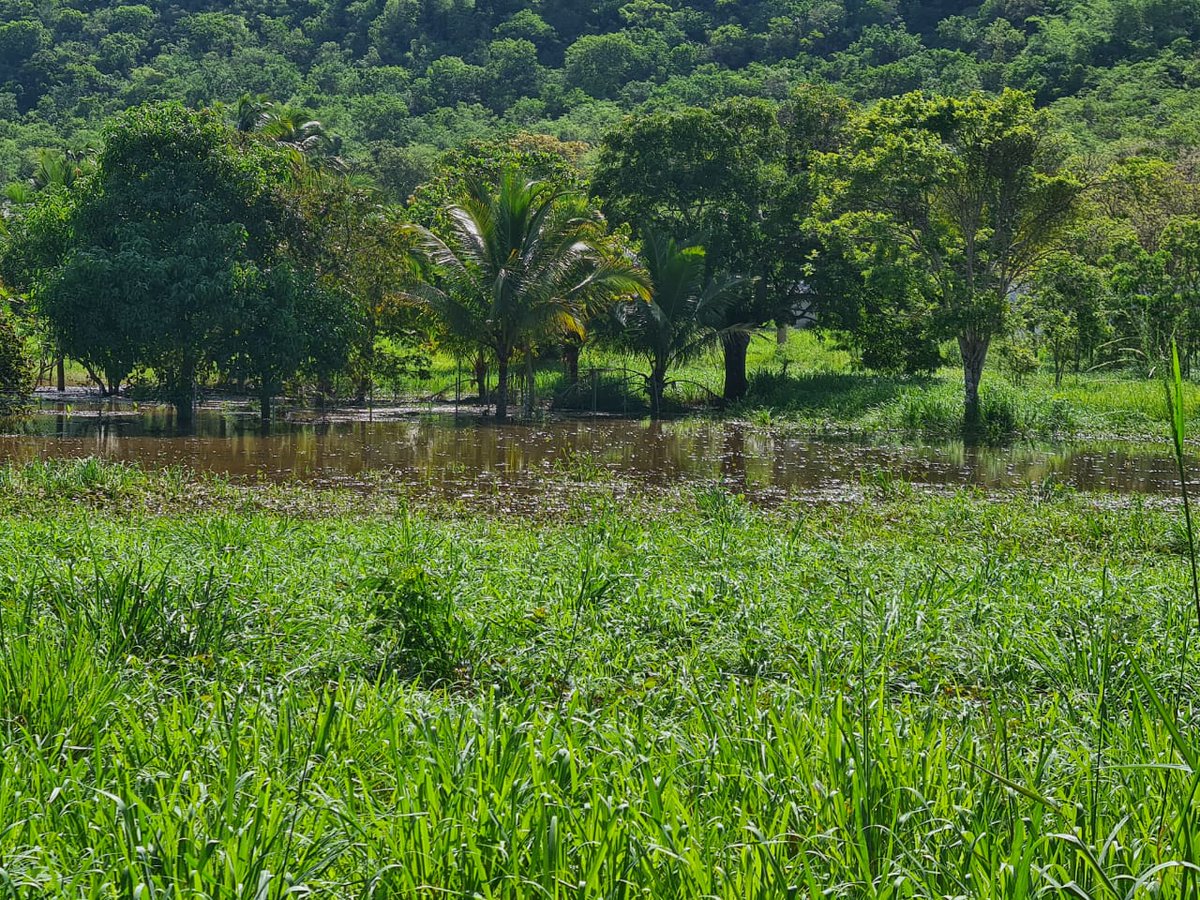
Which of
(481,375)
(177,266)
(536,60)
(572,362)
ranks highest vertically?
(536,60)

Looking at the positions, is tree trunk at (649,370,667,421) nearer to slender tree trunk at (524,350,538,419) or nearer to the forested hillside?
slender tree trunk at (524,350,538,419)

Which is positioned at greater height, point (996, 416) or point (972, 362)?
point (972, 362)

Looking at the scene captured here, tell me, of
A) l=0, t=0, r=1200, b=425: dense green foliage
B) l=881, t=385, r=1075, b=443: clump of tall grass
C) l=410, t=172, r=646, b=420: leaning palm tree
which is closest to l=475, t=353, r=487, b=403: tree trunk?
l=0, t=0, r=1200, b=425: dense green foliage

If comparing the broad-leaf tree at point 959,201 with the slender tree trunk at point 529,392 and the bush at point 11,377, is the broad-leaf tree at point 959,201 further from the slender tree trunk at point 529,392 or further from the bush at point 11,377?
the bush at point 11,377

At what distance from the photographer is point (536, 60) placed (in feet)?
260

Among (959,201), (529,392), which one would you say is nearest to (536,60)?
(529,392)

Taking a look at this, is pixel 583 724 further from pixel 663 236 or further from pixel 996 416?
pixel 663 236

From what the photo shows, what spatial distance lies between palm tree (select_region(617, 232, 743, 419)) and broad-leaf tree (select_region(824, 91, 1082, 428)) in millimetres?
4165

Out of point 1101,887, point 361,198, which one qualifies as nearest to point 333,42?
point 361,198

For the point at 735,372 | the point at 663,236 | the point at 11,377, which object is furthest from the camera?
the point at 735,372

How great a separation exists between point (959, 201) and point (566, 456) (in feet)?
33.1

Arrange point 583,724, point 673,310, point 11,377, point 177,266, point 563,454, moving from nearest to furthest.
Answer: point 583,724 → point 563,454 → point 177,266 → point 11,377 → point 673,310

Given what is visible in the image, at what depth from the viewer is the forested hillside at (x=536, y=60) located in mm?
55031

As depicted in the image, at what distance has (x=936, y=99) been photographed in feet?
67.3
